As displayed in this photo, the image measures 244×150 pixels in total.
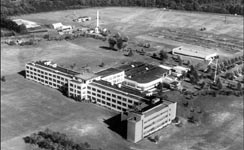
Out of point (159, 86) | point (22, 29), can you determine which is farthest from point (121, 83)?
point (22, 29)

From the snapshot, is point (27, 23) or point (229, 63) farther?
point (27, 23)

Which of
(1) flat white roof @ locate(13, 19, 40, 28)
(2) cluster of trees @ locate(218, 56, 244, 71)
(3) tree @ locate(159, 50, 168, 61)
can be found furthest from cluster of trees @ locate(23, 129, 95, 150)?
(1) flat white roof @ locate(13, 19, 40, 28)

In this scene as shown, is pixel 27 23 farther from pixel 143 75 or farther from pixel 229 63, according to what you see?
pixel 229 63

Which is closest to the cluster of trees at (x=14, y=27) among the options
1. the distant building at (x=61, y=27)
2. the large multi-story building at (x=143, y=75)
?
the distant building at (x=61, y=27)

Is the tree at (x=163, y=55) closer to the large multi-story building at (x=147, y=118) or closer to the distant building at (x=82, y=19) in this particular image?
the large multi-story building at (x=147, y=118)

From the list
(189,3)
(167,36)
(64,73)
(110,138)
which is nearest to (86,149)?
(110,138)

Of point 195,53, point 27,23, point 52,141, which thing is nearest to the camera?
point 52,141

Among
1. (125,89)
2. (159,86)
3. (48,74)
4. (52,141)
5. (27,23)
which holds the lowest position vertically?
(52,141)
